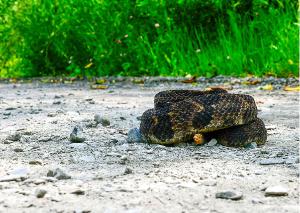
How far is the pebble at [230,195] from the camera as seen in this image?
283 cm

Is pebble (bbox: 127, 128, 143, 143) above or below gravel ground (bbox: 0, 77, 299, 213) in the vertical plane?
above

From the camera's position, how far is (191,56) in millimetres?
12000

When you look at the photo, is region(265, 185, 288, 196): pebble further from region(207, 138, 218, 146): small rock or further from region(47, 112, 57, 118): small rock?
region(47, 112, 57, 118): small rock

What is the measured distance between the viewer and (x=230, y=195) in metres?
2.86

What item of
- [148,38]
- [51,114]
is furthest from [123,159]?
[148,38]

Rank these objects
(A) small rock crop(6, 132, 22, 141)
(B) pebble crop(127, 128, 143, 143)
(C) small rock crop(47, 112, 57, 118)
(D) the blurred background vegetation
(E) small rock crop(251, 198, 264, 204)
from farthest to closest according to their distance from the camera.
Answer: (D) the blurred background vegetation → (C) small rock crop(47, 112, 57, 118) → (A) small rock crop(6, 132, 22, 141) → (B) pebble crop(127, 128, 143, 143) → (E) small rock crop(251, 198, 264, 204)

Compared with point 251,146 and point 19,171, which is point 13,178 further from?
point 251,146

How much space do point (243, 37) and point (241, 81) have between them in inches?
81.7

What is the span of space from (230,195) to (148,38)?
33.6ft

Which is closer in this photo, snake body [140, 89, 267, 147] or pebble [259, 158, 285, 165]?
pebble [259, 158, 285, 165]

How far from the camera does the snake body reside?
406 cm

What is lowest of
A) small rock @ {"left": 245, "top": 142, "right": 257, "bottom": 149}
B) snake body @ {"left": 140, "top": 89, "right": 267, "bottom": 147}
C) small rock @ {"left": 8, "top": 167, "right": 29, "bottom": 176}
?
small rock @ {"left": 245, "top": 142, "right": 257, "bottom": 149}

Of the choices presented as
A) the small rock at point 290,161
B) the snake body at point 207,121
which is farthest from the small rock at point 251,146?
the small rock at point 290,161

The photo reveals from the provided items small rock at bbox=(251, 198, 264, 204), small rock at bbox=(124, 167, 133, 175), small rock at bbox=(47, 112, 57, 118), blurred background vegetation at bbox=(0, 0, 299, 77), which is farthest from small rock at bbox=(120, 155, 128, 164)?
blurred background vegetation at bbox=(0, 0, 299, 77)
